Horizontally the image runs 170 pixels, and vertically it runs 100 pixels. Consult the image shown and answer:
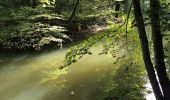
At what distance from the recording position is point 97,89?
11.8 metres

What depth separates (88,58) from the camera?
Result: 1773cm

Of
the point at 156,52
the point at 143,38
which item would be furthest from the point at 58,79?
the point at 143,38

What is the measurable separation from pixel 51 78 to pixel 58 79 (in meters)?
0.38

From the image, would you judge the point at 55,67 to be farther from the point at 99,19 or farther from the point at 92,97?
the point at 99,19

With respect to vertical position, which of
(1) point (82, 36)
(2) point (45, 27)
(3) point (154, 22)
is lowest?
(1) point (82, 36)

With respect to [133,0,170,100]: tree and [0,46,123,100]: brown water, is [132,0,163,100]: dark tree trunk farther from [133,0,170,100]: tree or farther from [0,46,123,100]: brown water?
[0,46,123,100]: brown water

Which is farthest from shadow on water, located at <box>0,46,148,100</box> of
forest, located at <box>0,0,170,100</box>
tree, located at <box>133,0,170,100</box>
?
tree, located at <box>133,0,170,100</box>

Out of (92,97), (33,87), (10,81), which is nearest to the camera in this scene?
(92,97)

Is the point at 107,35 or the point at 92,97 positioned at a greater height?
the point at 107,35

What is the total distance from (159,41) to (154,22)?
0.55 m

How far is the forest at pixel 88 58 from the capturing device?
303 inches

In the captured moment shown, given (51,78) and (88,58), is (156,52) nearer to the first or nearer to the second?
(51,78)

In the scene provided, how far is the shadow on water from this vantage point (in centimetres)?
1163

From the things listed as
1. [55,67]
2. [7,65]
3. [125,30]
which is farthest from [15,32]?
[125,30]
